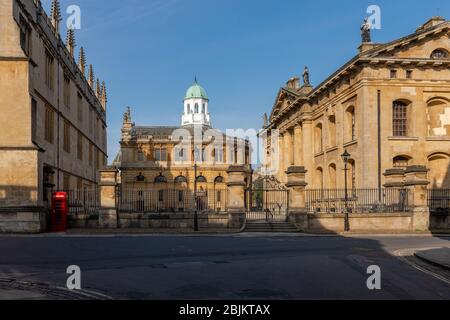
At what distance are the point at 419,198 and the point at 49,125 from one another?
23.5m

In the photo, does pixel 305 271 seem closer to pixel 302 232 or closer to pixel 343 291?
pixel 343 291

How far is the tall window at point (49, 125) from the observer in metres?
32.4

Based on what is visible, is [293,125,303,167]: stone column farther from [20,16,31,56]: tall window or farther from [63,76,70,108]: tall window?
[20,16,31,56]: tall window

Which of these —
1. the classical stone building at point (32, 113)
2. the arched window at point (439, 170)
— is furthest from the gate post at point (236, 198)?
the arched window at point (439, 170)

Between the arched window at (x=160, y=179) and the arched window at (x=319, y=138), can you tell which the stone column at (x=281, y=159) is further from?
the arched window at (x=160, y=179)

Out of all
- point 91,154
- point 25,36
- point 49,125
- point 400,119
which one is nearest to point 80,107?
point 91,154

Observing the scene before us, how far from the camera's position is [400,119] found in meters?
35.4

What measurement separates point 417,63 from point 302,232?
52.1ft

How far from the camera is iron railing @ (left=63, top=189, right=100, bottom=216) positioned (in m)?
28.5

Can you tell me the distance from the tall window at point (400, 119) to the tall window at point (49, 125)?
77.6 ft

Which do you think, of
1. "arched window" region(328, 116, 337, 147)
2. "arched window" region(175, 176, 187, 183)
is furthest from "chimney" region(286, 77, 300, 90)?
"arched window" region(175, 176, 187, 183)

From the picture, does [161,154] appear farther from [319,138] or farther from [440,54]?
[440,54]

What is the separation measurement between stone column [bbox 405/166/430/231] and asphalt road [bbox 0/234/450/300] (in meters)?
9.49
